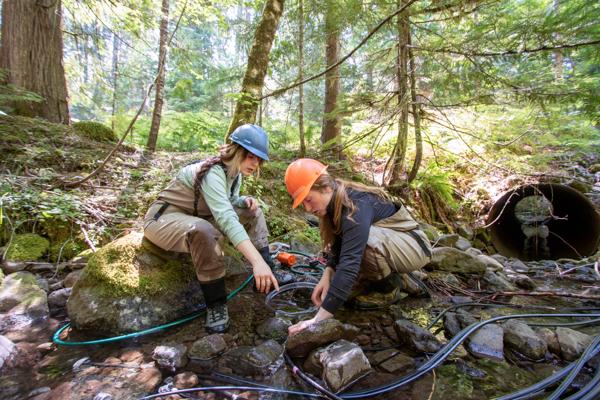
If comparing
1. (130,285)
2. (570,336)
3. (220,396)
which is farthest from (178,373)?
(570,336)

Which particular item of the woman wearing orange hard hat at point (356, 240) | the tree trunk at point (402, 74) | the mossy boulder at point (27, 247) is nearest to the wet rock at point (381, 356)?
the woman wearing orange hard hat at point (356, 240)

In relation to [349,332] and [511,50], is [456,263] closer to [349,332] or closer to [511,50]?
[349,332]

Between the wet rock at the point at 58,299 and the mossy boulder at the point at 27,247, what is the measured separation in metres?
0.68

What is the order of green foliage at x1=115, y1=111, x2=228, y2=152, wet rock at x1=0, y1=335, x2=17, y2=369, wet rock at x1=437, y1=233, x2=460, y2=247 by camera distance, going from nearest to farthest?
wet rock at x1=0, y1=335, x2=17, y2=369 < wet rock at x1=437, y1=233, x2=460, y2=247 < green foliage at x1=115, y1=111, x2=228, y2=152

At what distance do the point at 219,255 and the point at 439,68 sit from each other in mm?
4796

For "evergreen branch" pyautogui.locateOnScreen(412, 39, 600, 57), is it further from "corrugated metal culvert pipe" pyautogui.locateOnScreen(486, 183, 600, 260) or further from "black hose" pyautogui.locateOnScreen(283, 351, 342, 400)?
"black hose" pyautogui.locateOnScreen(283, 351, 342, 400)

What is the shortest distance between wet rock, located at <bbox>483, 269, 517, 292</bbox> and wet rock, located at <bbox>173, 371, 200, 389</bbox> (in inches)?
122

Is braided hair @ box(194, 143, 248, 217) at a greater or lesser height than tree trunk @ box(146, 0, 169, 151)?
lesser

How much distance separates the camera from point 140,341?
2475 millimetres

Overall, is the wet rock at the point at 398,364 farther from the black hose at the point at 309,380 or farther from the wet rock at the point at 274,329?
the wet rock at the point at 274,329

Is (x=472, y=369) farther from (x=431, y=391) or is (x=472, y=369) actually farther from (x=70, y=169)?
(x=70, y=169)

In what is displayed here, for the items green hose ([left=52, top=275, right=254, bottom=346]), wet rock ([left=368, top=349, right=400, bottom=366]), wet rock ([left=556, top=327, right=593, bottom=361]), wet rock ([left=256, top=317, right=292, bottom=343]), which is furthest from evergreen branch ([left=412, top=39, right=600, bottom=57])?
green hose ([left=52, top=275, right=254, bottom=346])

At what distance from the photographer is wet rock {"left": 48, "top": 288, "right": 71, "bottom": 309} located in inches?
115

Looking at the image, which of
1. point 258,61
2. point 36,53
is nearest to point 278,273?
point 258,61
